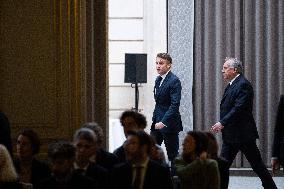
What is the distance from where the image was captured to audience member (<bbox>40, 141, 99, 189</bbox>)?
554 cm

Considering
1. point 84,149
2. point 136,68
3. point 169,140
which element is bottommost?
point 169,140

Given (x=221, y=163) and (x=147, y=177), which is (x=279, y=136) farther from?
(x=147, y=177)

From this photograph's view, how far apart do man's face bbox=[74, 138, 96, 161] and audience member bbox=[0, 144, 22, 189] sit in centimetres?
46

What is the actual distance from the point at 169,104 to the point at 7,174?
15.5 ft

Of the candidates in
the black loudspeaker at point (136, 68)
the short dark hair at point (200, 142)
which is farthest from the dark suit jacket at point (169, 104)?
the short dark hair at point (200, 142)

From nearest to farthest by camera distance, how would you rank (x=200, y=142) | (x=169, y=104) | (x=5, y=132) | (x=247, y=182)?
(x=200, y=142)
(x=5, y=132)
(x=169, y=104)
(x=247, y=182)

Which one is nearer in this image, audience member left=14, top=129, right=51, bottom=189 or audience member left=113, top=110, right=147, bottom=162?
audience member left=14, top=129, right=51, bottom=189

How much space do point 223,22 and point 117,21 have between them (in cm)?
164

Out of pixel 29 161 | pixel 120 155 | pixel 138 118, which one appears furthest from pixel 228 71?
pixel 29 161

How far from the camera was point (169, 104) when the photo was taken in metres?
10.6

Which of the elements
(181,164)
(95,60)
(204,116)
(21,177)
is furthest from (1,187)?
(204,116)

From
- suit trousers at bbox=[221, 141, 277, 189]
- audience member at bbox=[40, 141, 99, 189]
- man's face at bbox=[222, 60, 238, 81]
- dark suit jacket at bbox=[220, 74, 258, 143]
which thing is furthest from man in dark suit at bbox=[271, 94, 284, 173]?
audience member at bbox=[40, 141, 99, 189]

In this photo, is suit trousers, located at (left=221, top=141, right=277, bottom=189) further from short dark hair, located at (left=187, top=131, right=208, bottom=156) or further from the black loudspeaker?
short dark hair, located at (left=187, top=131, right=208, bottom=156)

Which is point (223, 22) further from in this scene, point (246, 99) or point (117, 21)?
point (246, 99)
